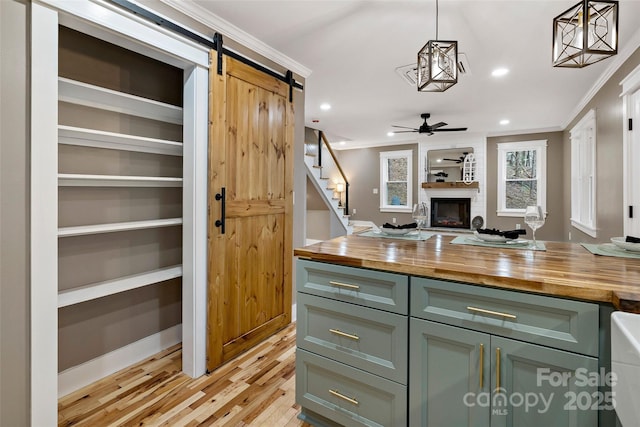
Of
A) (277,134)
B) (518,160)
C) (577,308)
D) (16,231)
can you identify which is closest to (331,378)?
(577,308)

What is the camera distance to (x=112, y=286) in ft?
6.64

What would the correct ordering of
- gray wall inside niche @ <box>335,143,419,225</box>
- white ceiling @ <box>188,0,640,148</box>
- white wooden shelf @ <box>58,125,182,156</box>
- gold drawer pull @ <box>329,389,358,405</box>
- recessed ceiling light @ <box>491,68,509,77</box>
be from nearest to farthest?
gold drawer pull @ <box>329,389,358,405</box>
white wooden shelf @ <box>58,125,182,156</box>
white ceiling @ <box>188,0,640,148</box>
recessed ceiling light @ <box>491,68,509,77</box>
gray wall inside niche @ <box>335,143,419,225</box>

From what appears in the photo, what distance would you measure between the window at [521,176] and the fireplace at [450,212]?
0.70 m

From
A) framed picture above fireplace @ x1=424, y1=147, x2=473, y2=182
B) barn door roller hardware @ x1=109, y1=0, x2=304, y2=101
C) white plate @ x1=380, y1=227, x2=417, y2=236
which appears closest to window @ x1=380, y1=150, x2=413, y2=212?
framed picture above fireplace @ x1=424, y1=147, x2=473, y2=182

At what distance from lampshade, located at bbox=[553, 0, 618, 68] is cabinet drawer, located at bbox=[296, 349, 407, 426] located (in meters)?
1.68

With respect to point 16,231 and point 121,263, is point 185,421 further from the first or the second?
point 16,231

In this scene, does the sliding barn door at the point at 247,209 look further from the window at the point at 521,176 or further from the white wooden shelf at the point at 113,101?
the window at the point at 521,176

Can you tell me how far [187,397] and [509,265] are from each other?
2.03m

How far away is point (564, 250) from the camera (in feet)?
5.38

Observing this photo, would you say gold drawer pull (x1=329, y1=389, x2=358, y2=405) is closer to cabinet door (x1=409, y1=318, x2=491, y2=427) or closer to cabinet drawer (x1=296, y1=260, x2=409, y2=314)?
cabinet door (x1=409, y1=318, x2=491, y2=427)

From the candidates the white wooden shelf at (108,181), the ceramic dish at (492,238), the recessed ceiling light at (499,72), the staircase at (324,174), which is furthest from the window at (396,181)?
the white wooden shelf at (108,181)

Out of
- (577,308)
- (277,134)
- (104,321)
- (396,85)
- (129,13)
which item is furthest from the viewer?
(396,85)

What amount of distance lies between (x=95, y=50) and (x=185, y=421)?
2.43 metres

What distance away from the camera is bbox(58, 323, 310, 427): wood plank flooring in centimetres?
179
